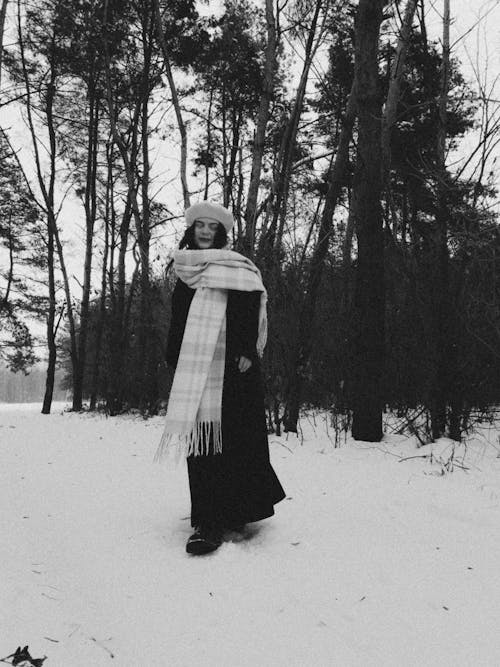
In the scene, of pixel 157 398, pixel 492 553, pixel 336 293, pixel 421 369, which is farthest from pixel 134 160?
pixel 492 553

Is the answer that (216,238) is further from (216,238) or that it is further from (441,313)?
(441,313)

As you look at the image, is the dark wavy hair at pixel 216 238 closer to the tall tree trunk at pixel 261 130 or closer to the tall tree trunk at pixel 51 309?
the tall tree trunk at pixel 261 130

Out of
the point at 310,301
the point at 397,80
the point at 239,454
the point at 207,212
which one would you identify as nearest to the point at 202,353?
the point at 239,454

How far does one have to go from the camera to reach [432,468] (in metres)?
4.18

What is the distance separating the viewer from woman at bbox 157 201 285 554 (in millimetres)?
2576

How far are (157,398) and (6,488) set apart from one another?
7.46 meters

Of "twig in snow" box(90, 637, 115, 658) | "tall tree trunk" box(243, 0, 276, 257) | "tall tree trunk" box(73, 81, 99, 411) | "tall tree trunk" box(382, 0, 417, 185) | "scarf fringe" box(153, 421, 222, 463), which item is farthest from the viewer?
"tall tree trunk" box(73, 81, 99, 411)

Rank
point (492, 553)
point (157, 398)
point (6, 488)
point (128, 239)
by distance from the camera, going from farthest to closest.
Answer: point (128, 239) < point (157, 398) < point (6, 488) < point (492, 553)

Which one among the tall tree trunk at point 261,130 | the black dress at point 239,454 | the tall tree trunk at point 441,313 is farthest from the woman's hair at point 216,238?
the tall tree trunk at point 261,130

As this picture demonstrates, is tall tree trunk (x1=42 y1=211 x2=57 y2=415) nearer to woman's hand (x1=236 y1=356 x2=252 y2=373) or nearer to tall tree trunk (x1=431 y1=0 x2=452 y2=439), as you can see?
tall tree trunk (x1=431 y1=0 x2=452 y2=439)

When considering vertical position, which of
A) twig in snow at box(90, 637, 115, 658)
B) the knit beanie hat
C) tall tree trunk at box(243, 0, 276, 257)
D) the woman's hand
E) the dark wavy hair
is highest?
tall tree trunk at box(243, 0, 276, 257)

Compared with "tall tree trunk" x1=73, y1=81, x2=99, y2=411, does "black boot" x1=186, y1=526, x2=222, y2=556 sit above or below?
below

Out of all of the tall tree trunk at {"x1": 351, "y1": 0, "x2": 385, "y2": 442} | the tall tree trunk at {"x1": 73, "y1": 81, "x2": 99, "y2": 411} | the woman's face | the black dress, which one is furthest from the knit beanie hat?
the tall tree trunk at {"x1": 73, "y1": 81, "x2": 99, "y2": 411}

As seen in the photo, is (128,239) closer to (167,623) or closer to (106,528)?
(106,528)
